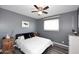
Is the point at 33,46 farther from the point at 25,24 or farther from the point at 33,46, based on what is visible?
the point at 25,24

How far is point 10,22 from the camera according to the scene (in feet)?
8.07

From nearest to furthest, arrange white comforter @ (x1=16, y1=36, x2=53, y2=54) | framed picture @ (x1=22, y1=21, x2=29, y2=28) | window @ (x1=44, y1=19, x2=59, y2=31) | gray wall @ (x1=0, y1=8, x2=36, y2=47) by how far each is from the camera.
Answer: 1. white comforter @ (x1=16, y1=36, x2=53, y2=54)
2. gray wall @ (x1=0, y1=8, x2=36, y2=47)
3. window @ (x1=44, y1=19, x2=59, y2=31)
4. framed picture @ (x1=22, y1=21, x2=29, y2=28)

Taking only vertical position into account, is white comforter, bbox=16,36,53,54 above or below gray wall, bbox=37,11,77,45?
below

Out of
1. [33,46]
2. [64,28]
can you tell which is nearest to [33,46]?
[33,46]

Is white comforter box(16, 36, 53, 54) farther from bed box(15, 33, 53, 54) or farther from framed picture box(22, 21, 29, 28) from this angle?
framed picture box(22, 21, 29, 28)

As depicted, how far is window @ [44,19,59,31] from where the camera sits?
2.52 meters

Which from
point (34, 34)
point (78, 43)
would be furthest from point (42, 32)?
point (78, 43)

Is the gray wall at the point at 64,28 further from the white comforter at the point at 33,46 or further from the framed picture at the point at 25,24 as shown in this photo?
the framed picture at the point at 25,24

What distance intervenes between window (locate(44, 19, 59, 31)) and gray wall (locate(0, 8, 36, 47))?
812mm

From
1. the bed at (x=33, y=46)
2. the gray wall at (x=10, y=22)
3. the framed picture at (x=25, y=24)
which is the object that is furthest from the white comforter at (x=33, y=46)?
the framed picture at (x=25, y=24)

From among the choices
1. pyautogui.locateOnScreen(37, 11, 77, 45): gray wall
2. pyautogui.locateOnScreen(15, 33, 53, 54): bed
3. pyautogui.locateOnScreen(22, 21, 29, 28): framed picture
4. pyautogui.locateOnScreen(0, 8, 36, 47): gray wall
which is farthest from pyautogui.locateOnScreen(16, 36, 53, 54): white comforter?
pyautogui.locateOnScreen(22, 21, 29, 28): framed picture

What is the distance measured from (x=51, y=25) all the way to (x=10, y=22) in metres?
1.74

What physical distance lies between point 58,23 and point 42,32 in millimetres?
920

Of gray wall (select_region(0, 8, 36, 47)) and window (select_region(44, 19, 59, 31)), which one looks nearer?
gray wall (select_region(0, 8, 36, 47))
